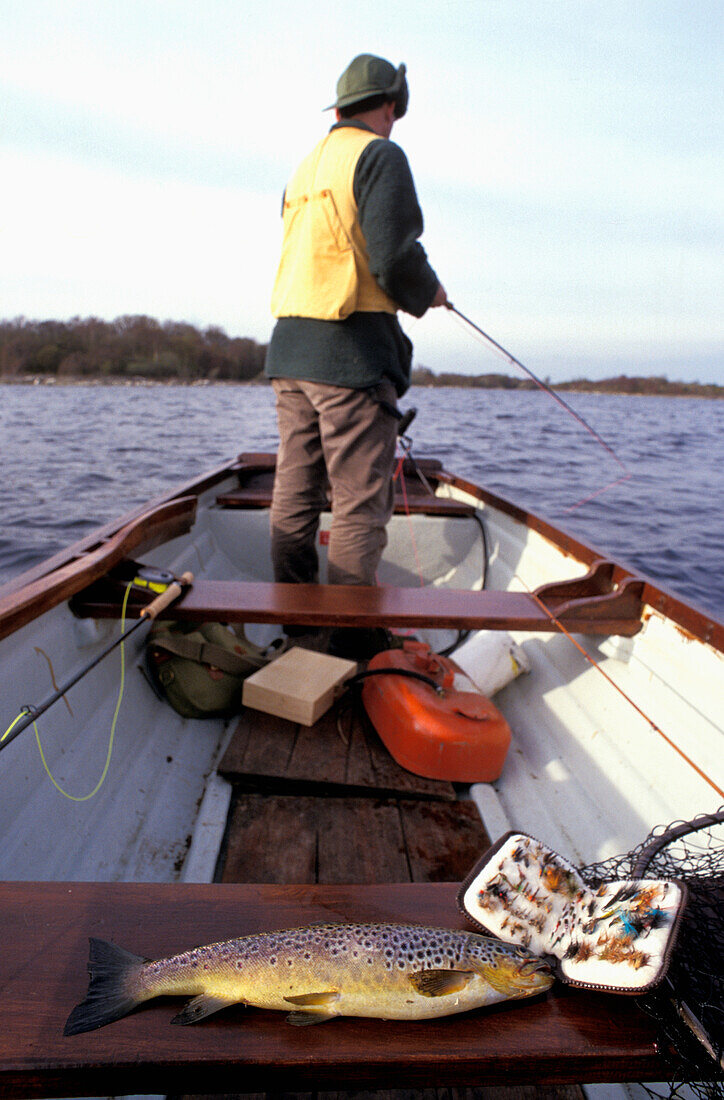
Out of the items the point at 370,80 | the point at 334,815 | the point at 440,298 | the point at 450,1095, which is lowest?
the point at 450,1095

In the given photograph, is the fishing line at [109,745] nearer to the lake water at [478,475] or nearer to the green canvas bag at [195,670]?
the green canvas bag at [195,670]

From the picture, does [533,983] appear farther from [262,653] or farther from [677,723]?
[262,653]

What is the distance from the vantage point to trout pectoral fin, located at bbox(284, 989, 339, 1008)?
3.45ft

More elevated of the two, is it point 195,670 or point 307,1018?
point 307,1018

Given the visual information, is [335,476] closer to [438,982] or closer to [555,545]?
[555,545]

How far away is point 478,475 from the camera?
1306 centimetres

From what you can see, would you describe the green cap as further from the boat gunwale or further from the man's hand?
the boat gunwale

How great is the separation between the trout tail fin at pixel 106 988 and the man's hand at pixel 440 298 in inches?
114

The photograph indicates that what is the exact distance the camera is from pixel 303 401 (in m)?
3.23

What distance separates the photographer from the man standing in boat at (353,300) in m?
2.73

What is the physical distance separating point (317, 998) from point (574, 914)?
530 millimetres

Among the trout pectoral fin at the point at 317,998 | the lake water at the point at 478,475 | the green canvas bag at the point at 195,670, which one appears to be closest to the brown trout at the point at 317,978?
the trout pectoral fin at the point at 317,998

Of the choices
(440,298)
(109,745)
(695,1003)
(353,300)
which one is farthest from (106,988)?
(440,298)

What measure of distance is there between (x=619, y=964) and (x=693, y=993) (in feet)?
0.47
